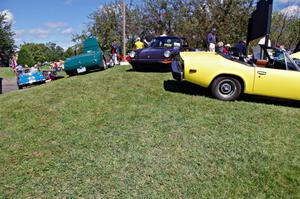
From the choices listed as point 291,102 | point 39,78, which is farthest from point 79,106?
point 39,78

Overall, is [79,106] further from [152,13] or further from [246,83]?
[152,13]

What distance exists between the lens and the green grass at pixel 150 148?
3266mm

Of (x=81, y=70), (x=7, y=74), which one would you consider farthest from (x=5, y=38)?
(x=81, y=70)

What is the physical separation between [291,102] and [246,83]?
3.90ft

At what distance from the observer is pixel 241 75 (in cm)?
568

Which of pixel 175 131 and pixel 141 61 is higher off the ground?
pixel 141 61

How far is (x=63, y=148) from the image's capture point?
13.4ft

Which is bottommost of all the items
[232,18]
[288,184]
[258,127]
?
[288,184]

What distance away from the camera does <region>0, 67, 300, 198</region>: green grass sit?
10.7 feet

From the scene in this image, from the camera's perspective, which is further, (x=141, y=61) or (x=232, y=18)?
(x=232, y=18)

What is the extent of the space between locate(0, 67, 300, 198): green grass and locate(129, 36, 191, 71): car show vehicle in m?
2.45

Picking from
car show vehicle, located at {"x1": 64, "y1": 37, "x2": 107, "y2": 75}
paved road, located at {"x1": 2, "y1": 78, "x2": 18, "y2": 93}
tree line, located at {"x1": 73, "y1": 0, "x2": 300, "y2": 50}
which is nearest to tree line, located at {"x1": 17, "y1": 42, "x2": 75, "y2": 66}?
tree line, located at {"x1": 73, "y1": 0, "x2": 300, "y2": 50}

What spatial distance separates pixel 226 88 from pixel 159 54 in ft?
10.4

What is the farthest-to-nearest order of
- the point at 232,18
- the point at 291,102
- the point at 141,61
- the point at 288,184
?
the point at 232,18 → the point at 141,61 → the point at 291,102 → the point at 288,184
